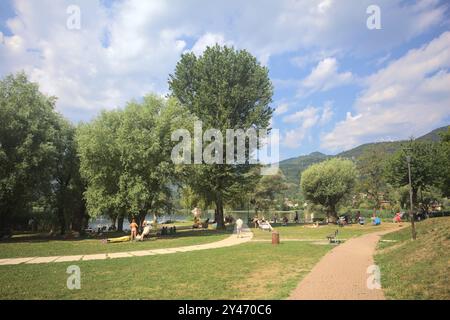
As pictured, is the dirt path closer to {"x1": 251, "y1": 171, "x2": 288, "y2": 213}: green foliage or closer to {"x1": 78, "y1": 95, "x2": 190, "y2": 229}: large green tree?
{"x1": 78, "y1": 95, "x2": 190, "y2": 229}: large green tree

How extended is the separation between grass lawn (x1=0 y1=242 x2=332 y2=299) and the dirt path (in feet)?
1.38

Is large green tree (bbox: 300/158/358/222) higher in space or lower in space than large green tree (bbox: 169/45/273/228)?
lower

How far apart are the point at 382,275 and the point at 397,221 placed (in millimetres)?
38224

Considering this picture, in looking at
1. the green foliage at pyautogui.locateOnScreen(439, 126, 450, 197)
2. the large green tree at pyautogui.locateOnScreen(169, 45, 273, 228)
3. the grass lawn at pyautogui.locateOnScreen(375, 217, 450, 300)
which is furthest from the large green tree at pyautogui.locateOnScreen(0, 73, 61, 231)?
the green foliage at pyautogui.locateOnScreen(439, 126, 450, 197)

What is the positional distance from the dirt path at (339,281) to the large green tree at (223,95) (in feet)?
73.8

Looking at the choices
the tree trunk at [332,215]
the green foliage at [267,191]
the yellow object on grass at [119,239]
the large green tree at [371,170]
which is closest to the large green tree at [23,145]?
the yellow object on grass at [119,239]

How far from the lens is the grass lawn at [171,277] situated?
9896 mm

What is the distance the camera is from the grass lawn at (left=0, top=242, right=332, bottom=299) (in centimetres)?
990

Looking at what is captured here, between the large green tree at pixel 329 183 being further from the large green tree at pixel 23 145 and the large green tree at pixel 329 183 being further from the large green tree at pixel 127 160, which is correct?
the large green tree at pixel 23 145

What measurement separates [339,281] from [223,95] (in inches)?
1156

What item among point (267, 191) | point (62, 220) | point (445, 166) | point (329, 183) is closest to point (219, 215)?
point (62, 220)

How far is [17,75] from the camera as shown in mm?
30219
